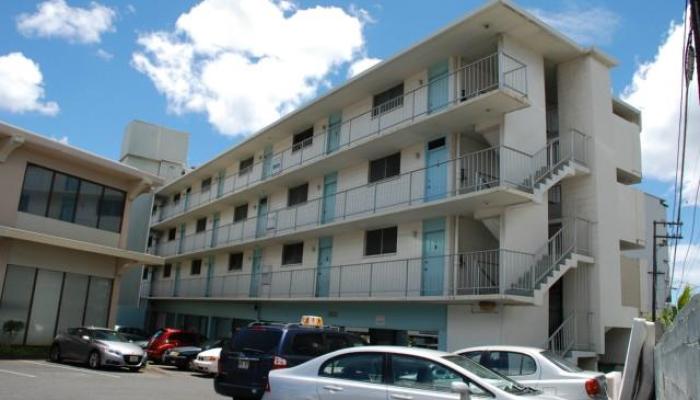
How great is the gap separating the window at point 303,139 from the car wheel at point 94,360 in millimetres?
11636

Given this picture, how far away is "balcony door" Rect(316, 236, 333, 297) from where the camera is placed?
23.2 m

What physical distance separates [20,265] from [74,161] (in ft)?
14.7

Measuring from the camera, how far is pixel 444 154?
63.4 ft

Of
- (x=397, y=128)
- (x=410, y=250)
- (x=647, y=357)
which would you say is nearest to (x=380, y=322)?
(x=410, y=250)

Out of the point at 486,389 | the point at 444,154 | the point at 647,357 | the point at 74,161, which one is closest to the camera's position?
the point at 486,389

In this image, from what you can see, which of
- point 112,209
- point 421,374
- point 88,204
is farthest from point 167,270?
point 421,374

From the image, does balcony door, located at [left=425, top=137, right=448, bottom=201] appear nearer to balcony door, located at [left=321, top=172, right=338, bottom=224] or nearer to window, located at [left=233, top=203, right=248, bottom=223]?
balcony door, located at [left=321, top=172, right=338, bottom=224]

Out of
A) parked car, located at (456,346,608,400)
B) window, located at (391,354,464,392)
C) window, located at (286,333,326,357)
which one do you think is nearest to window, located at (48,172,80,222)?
window, located at (286,333,326,357)

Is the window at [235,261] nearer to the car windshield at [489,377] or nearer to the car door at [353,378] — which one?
the car door at [353,378]

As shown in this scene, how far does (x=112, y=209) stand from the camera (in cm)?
2588

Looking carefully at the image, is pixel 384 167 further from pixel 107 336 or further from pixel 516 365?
pixel 516 365

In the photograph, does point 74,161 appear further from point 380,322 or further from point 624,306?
point 624,306

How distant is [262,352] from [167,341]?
47.8 feet

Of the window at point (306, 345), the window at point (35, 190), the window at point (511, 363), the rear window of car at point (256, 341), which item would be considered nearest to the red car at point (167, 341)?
the window at point (35, 190)
